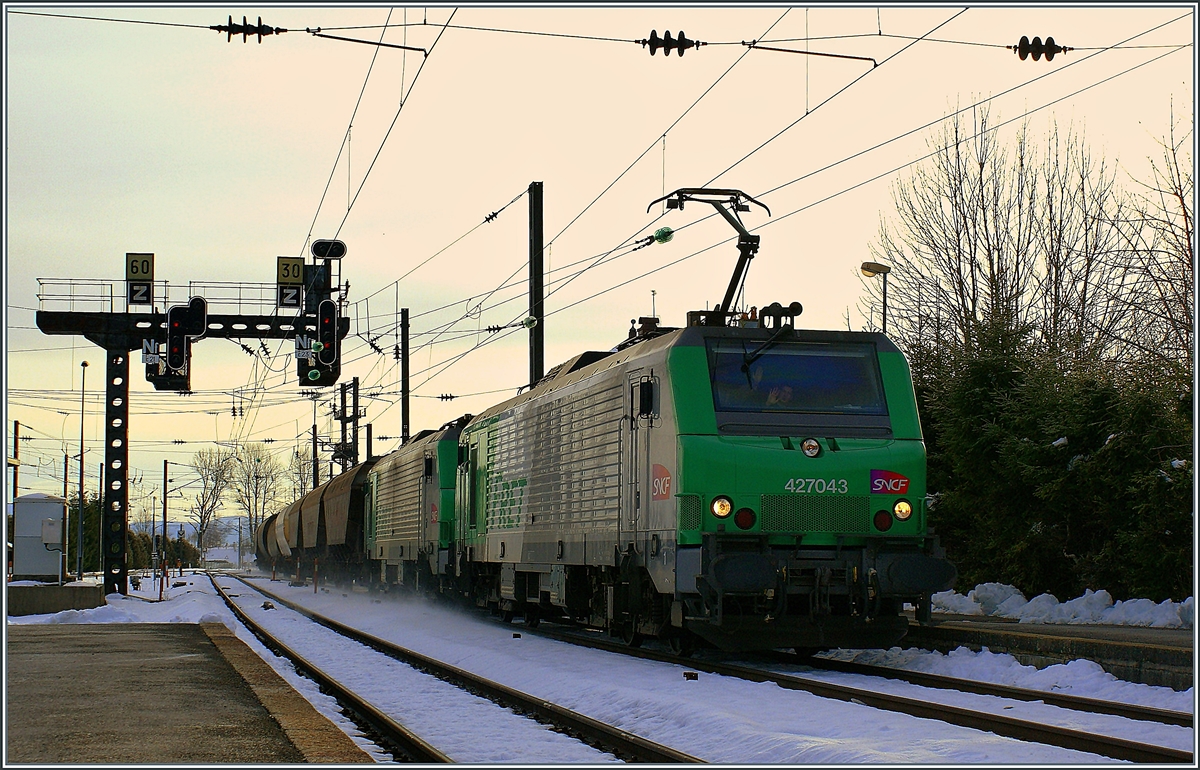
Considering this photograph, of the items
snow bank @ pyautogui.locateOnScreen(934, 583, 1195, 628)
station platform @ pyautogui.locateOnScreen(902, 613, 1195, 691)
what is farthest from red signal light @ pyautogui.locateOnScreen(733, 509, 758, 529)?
snow bank @ pyautogui.locateOnScreen(934, 583, 1195, 628)

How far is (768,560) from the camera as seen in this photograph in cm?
1245

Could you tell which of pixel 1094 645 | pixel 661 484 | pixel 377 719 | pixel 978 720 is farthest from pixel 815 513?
pixel 377 719

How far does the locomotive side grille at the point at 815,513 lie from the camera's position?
42.2 ft

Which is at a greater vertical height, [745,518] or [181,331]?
[181,331]

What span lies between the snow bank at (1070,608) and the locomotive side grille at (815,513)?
10.5ft

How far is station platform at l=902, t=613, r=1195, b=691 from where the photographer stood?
1080cm

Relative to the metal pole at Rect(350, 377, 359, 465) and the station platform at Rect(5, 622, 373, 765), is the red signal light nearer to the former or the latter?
the station platform at Rect(5, 622, 373, 765)

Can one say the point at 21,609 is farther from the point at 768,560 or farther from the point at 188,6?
the point at 768,560

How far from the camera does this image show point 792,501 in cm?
1292

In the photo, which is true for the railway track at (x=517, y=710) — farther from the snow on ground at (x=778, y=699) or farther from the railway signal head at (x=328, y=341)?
the railway signal head at (x=328, y=341)

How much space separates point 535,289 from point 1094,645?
1655 centimetres

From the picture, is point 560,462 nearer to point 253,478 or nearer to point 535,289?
point 535,289

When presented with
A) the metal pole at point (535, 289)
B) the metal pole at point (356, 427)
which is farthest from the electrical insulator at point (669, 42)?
the metal pole at point (356, 427)

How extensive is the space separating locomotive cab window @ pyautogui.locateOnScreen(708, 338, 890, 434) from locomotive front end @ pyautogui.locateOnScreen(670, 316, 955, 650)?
13 mm
